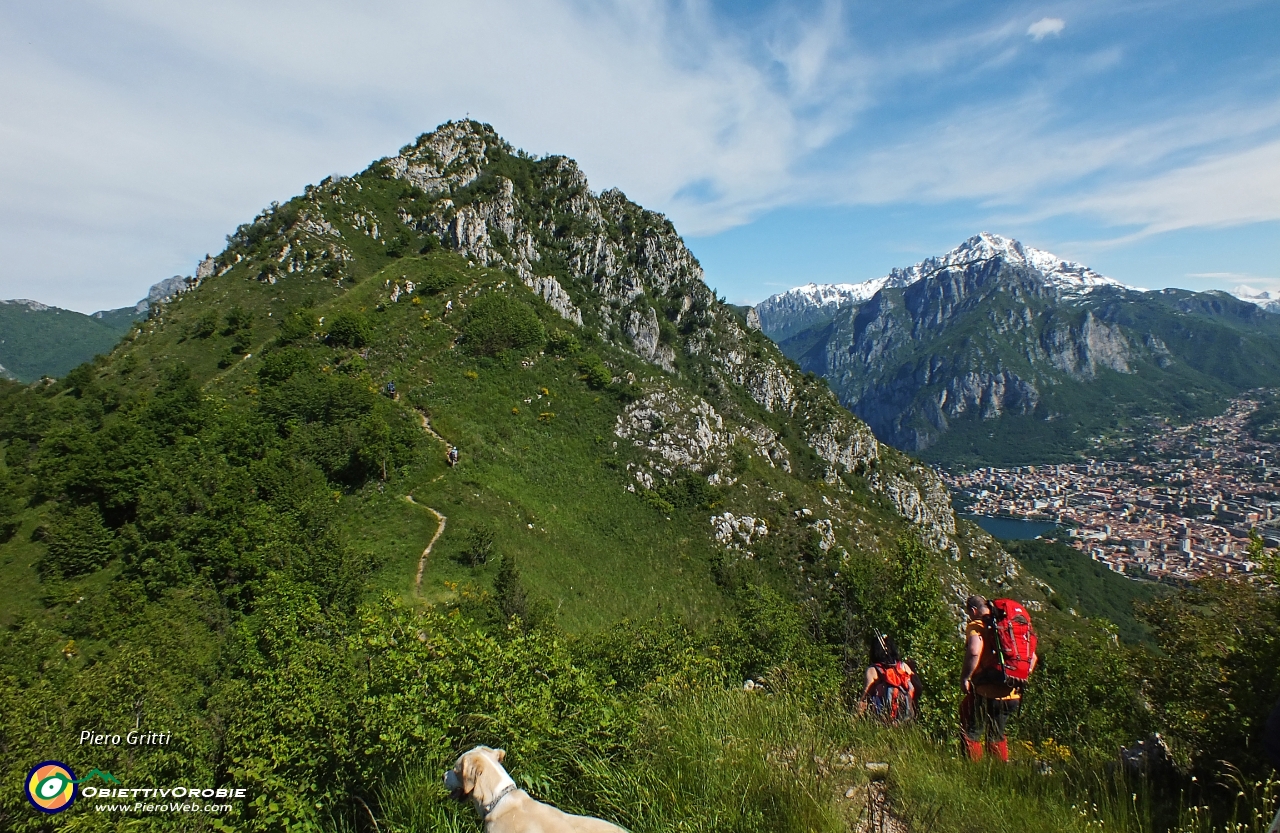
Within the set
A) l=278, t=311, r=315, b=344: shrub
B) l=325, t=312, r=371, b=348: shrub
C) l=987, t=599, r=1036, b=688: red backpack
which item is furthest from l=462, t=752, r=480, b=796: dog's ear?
l=278, t=311, r=315, b=344: shrub

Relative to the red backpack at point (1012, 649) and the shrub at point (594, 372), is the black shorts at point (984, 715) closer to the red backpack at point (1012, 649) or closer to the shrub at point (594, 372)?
the red backpack at point (1012, 649)

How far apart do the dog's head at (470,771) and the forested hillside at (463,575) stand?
1.07ft

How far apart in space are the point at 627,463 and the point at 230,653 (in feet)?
102

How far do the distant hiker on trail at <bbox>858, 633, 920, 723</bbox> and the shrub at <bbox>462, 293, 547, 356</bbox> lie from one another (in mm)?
46353

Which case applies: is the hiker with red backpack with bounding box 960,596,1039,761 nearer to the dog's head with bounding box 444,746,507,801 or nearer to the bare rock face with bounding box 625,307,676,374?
the dog's head with bounding box 444,746,507,801

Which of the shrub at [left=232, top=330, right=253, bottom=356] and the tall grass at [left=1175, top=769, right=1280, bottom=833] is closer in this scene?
the tall grass at [left=1175, top=769, right=1280, bottom=833]

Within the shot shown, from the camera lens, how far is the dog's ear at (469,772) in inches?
173

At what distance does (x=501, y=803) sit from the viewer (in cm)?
412

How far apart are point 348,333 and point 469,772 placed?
50.7 m

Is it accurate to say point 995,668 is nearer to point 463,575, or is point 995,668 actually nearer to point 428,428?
point 463,575

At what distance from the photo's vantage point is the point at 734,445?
57.8 metres

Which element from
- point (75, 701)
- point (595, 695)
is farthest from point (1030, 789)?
point (75, 701)

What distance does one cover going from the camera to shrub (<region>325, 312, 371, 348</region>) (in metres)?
47.6

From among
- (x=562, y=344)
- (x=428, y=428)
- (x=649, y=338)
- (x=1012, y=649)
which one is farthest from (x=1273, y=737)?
(x=649, y=338)
